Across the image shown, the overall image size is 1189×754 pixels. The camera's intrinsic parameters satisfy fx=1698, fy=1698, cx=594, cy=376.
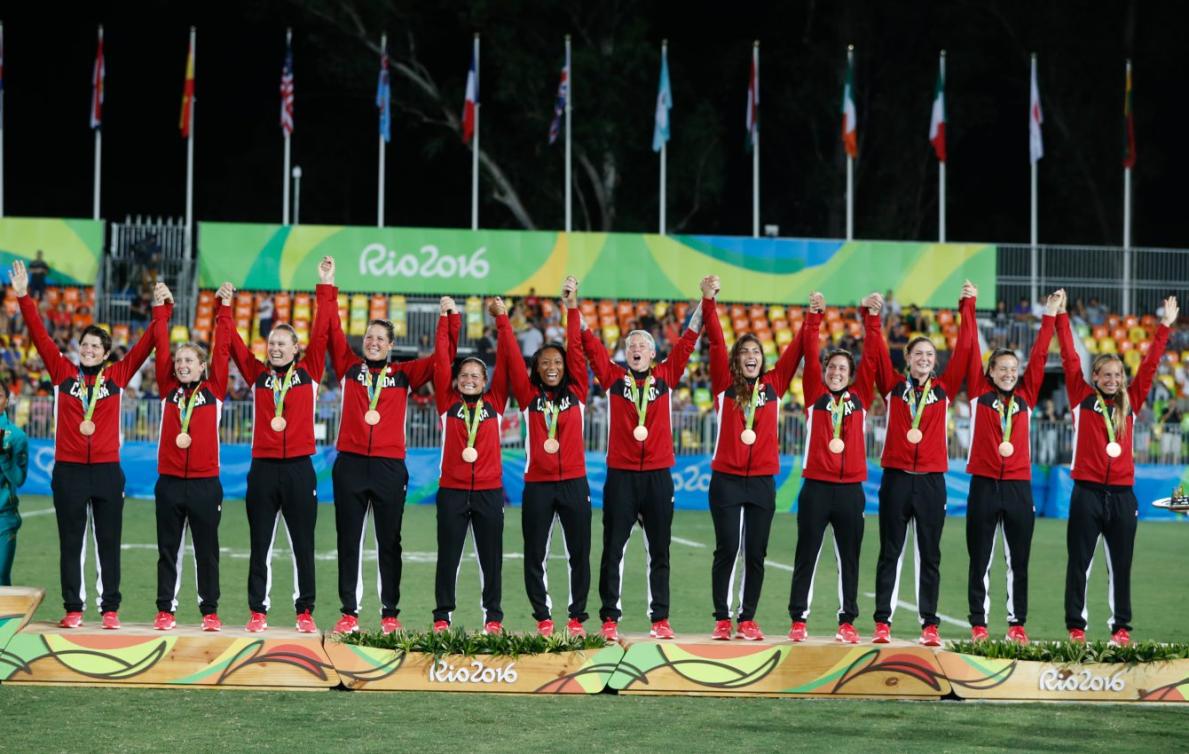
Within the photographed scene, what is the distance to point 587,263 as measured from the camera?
28.3 metres

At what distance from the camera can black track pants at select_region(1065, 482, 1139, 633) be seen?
33.4 feet

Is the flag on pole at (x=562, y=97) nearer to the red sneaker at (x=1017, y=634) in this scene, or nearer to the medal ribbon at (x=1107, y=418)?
the medal ribbon at (x=1107, y=418)

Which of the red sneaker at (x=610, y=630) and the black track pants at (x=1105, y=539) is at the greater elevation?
the black track pants at (x=1105, y=539)

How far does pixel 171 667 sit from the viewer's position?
9.36m

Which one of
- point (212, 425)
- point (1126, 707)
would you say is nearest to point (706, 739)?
point (1126, 707)

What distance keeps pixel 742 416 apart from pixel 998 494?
161cm

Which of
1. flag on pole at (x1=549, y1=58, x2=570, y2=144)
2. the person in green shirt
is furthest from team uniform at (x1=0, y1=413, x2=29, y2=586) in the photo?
flag on pole at (x1=549, y1=58, x2=570, y2=144)

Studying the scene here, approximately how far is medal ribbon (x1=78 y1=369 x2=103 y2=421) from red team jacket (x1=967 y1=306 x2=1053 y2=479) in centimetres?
521

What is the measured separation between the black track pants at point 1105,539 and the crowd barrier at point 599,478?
37.5ft

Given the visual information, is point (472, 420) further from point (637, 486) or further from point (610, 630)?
point (610, 630)

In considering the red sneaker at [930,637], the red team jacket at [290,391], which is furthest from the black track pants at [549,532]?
the red sneaker at [930,637]

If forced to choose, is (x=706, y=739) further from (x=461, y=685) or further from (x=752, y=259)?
(x=752, y=259)

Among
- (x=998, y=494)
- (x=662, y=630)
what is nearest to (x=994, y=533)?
(x=998, y=494)

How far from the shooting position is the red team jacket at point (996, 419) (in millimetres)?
10117
